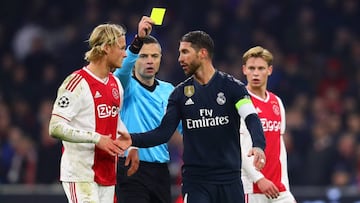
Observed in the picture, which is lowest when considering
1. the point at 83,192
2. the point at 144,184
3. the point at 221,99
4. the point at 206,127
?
the point at 83,192

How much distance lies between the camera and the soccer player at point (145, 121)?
32.2ft

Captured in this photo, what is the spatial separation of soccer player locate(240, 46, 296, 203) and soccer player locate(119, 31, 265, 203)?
0.78 m

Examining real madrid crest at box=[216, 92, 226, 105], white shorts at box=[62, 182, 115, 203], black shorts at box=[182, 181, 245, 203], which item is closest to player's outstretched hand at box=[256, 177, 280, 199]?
black shorts at box=[182, 181, 245, 203]

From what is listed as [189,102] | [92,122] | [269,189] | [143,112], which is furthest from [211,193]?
[143,112]

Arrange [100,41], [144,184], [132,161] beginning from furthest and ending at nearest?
[144,184], [132,161], [100,41]

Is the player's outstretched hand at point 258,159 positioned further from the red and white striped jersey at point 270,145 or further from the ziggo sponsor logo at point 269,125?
the ziggo sponsor logo at point 269,125

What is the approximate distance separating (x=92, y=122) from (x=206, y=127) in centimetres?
96

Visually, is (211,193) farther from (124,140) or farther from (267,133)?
(267,133)

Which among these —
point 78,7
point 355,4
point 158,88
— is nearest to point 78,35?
point 78,7

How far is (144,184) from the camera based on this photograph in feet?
32.2

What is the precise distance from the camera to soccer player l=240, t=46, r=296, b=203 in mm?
10195

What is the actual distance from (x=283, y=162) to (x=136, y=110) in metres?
1.48

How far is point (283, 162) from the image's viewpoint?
10.3 m

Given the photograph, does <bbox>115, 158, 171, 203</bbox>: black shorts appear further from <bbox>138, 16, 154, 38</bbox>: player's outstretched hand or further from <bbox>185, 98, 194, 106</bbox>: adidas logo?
<bbox>138, 16, 154, 38</bbox>: player's outstretched hand
